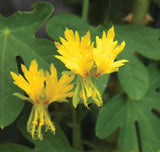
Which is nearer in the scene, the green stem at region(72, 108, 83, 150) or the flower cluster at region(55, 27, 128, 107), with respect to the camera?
the flower cluster at region(55, 27, 128, 107)

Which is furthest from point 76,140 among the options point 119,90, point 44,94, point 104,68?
point 104,68

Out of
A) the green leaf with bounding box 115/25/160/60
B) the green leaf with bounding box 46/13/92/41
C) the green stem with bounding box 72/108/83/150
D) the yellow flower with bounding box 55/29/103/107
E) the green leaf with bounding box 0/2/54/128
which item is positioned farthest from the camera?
the green stem with bounding box 72/108/83/150

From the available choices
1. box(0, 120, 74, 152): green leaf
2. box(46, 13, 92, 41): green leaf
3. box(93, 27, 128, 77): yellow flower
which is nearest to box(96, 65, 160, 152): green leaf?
box(0, 120, 74, 152): green leaf

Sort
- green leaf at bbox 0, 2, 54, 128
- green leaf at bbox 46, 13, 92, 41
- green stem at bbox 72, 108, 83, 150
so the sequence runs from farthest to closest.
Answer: green stem at bbox 72, 108, 83, 150
green leaf at bbox 46, 13, 92, 41
green leaf at bbox 0, 2, 54, 128

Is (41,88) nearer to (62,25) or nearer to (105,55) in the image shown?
(105,55)

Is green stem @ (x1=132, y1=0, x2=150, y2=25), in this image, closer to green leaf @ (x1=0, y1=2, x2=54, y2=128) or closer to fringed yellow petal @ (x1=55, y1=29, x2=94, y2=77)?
green leaf @ (x1=0, y1=2, x2=54, y2=128)

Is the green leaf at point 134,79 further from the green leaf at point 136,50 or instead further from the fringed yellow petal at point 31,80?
the fringed yellow petal at point 31,80

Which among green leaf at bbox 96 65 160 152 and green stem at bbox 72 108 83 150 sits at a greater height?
green leaf at bbox 96 65 160 152

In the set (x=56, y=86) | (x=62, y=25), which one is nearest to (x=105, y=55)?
(x=56, y=86)
